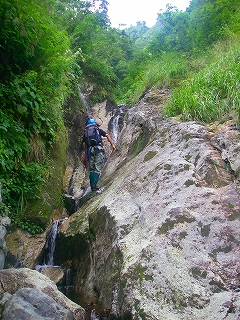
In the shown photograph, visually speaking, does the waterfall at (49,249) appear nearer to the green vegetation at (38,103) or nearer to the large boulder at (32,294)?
the green vegetation at (38,103)

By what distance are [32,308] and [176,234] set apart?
1556mm

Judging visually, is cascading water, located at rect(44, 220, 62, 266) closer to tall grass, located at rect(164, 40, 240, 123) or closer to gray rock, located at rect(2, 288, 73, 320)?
gray rock, located at rect(2, 288, 73, 320)

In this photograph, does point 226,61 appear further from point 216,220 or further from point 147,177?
point 216,220

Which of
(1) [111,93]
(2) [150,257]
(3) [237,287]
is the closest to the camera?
(3) [237,287]

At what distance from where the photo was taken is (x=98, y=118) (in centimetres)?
1227

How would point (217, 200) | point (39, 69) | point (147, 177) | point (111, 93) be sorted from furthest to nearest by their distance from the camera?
point (111, 93)
point (39, 69)
point (147, 177)
point (217, 200)

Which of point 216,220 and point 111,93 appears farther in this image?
point 111,93

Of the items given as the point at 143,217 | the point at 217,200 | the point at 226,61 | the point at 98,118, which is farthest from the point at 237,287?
the point at 98,118

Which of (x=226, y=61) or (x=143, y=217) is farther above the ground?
(x=226, y=61)

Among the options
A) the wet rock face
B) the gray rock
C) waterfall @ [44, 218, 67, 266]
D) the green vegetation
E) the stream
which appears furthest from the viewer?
waterfall @ [44, 218, 67, 266]

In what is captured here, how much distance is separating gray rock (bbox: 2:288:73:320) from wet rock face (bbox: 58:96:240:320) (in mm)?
596

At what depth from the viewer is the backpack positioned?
677cm

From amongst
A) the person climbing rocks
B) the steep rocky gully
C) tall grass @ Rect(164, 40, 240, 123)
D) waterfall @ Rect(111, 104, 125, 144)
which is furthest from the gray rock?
waterfall @ Rect(111, 104, 125, 144)

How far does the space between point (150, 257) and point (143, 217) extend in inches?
27.6
